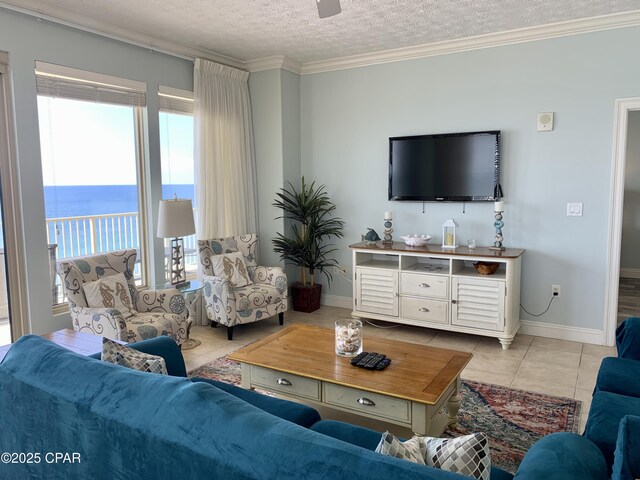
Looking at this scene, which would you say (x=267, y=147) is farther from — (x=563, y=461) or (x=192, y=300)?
(x=563, y=461)

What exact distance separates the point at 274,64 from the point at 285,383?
12.2 feet

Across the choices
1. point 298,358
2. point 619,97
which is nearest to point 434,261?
point 619,97

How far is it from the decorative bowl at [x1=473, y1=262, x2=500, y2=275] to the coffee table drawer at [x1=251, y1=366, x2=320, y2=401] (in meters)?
2.38

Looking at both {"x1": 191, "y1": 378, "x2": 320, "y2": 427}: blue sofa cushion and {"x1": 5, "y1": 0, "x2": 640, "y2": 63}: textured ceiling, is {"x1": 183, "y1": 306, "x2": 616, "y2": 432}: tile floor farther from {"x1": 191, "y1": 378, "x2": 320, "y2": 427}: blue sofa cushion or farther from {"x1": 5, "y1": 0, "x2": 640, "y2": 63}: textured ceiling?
{"x1": 5, "y1": 0, "x2": 640, "y2": 63}: textured ceiling

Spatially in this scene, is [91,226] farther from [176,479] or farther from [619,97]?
[619,97]

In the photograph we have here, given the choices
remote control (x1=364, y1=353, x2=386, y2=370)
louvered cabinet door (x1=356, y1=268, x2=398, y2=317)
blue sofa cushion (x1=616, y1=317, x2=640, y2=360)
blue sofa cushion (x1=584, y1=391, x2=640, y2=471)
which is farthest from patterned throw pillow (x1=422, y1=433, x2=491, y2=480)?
louvered cabinet door (x1=356, y1=268, x2=398, y2=317)

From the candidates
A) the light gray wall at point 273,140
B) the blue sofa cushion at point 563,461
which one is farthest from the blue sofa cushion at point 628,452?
the light gray wall at point 273,140

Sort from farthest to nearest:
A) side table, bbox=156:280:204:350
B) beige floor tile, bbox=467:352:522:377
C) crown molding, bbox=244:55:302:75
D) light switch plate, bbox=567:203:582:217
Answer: crown molding, bbox=244:55:302:75, light switch plate, bbox=567:203:582:217, side table, bbox=156:280:204:350, beige floor tile, bbox=467:352:522:377

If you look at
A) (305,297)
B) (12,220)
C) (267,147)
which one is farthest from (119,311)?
(267,147)

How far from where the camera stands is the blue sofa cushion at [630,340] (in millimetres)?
2658

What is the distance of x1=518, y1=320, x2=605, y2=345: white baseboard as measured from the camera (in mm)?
4434

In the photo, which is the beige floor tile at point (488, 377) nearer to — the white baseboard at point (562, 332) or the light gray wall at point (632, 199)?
the white baseboard at point (562, 332)

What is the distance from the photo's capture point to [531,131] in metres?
4.56

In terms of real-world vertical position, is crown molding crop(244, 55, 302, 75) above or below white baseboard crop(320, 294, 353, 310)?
above
